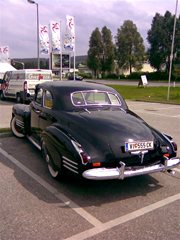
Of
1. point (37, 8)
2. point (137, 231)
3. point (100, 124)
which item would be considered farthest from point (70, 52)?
point (137, 231)

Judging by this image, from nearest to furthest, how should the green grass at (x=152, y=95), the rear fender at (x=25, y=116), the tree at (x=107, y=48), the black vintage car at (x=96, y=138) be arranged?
the black vintage car at (x=96, y=138)
the rear fender at (x=25, y=116)
the green grass at (x=152, y=95)
the tree at (x=107, y=48)

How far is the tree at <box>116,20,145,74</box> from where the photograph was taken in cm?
6444

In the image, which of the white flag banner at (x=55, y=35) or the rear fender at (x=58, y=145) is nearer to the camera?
the rear fender at (x=58, y=145)

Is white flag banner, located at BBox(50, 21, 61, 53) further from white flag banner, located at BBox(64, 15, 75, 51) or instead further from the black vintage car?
the black vintage car

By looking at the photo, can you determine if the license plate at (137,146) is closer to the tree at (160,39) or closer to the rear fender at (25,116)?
the rear fender at (25,116)

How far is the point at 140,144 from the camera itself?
13.3ft

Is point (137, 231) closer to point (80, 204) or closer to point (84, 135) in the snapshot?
point (80, 204)

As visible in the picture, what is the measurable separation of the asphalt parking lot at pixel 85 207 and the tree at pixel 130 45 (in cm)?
6246

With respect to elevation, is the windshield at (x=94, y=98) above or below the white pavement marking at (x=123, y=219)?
above

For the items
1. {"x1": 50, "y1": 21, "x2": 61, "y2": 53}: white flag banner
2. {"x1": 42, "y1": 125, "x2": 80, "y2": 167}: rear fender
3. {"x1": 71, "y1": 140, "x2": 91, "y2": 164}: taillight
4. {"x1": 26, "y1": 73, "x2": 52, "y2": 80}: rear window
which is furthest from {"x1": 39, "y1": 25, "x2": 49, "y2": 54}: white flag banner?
{"x1": 71, "y1": 140, "x2": 91, "y2": 164}: taillight

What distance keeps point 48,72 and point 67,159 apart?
40.4 ft

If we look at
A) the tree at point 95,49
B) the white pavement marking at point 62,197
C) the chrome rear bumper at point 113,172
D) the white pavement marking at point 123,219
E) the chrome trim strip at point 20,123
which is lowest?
the white pavement marking at point 123,219

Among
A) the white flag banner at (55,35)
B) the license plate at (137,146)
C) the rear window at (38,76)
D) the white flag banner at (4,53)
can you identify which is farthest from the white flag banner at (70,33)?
the license plate at (137,146)

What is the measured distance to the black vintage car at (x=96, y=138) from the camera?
12.6 feet
